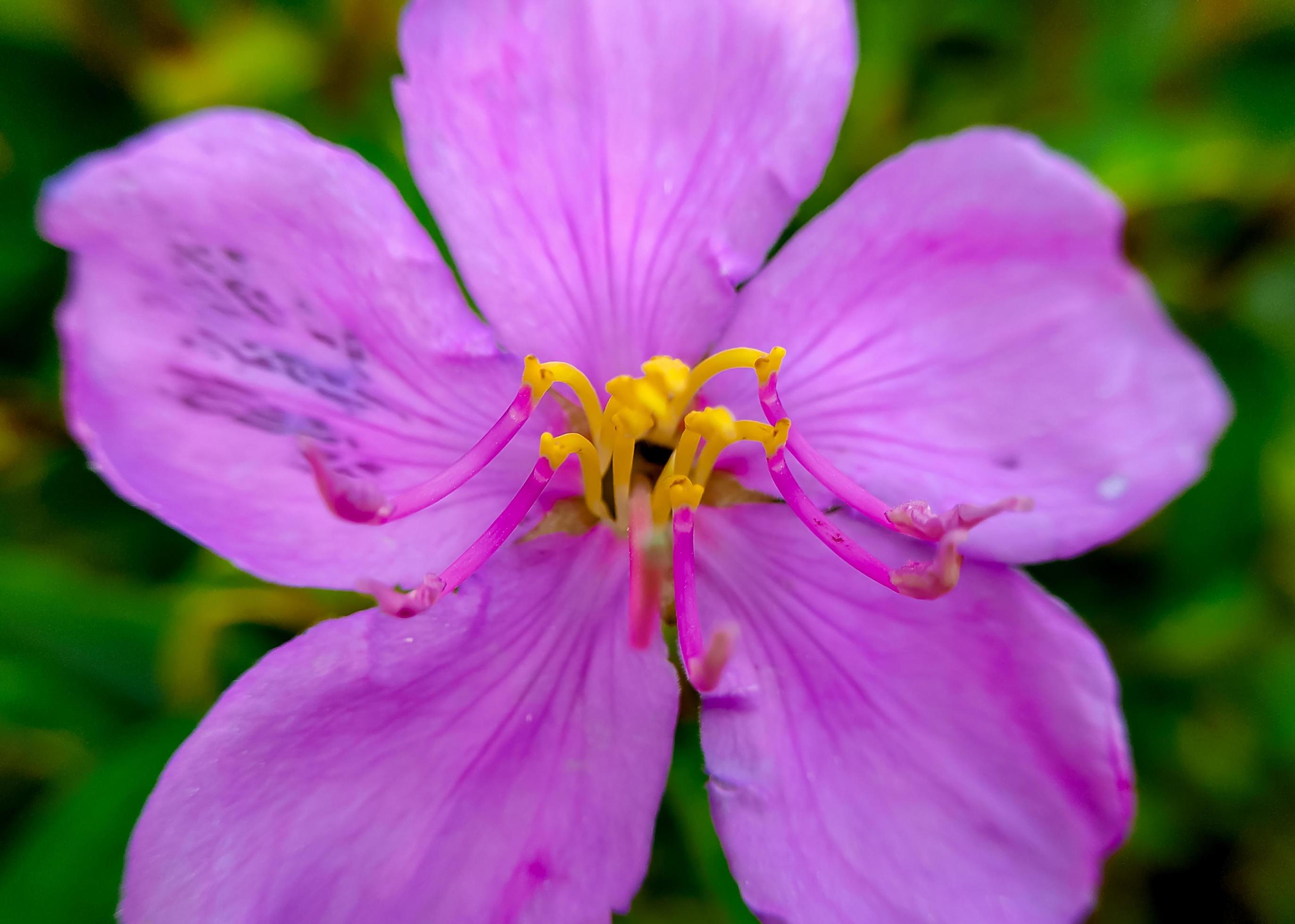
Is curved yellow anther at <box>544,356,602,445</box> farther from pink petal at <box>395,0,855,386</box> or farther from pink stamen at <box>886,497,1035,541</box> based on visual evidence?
pink stamen at <box>886,497,1035,541</box>

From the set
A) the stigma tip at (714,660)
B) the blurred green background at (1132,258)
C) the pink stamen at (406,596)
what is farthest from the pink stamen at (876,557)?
the blurred green background at (1132,258)

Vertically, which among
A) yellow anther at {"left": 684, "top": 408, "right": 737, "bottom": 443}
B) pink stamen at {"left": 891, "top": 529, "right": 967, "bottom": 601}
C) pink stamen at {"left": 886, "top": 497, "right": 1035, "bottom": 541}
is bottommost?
pink stamen at {"left": 891, "top": 529, "right": 967, "bottom": 601}

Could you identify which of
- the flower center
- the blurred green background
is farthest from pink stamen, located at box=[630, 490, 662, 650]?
the blurred green background

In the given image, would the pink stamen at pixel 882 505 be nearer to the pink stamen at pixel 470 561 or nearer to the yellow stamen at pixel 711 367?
the yellow stamen at pixel 711 367

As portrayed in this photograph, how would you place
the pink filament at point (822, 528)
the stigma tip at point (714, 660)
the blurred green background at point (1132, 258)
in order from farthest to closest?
1. the blurred green background at point (1132, 258)
2. the pink filament at point (822, 528)
3. the stigma tip at point (714, 660)

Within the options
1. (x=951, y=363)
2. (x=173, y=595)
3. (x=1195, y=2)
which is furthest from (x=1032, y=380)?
(x=1195, y=2)

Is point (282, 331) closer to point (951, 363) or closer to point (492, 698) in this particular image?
point (492, 698)

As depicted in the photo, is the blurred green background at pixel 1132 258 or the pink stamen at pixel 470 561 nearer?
the pink stamen at pixel 470 561
